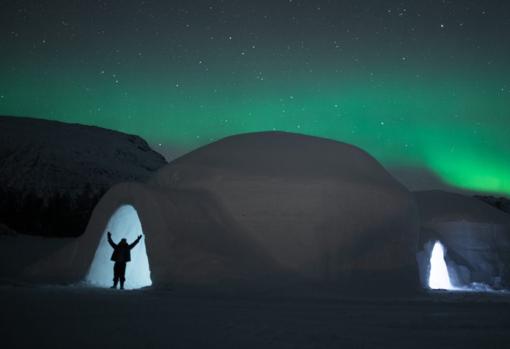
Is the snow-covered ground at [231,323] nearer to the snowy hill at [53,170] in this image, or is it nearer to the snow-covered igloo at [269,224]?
the snow-covered igloo at [269,224]

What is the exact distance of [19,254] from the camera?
21.7 meters

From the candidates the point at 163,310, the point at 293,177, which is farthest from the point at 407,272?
the point at 163,310

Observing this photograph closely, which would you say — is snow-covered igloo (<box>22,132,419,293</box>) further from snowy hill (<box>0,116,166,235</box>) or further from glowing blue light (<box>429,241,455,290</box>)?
snowy hill (<box>0,116,166,235</box>)

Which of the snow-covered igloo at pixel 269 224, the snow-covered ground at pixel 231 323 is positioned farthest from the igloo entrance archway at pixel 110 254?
the snow-covered ground at pixel 231 323

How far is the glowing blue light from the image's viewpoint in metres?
20.5

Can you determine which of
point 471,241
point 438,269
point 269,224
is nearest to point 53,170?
point 438,269

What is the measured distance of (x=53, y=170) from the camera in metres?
46.7

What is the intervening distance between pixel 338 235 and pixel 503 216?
1453cm

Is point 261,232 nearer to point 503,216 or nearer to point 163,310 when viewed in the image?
point 163,310

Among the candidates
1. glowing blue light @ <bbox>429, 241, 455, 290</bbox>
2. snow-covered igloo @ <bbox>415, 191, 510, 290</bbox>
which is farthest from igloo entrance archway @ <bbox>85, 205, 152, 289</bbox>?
glowing blue light @ <bbox>429, 241, 455, 290</bbox>

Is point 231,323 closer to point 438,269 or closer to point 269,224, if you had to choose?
point 269,224

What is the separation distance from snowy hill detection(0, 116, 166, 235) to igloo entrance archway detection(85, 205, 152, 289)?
28830 mm

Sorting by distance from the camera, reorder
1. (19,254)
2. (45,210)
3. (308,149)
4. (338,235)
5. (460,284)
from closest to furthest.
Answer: (338,235) < (308,149) < (460,284) < (19,254) < (45,210)

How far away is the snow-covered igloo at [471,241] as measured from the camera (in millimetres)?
20453
